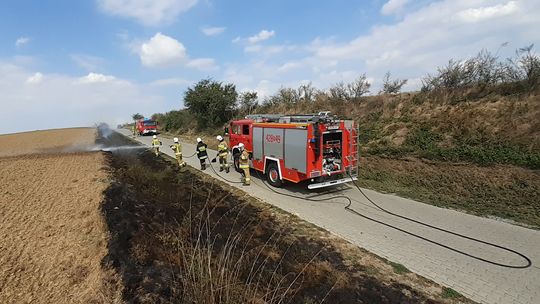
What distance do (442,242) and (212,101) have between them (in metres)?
31.1

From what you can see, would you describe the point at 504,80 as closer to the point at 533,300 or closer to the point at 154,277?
the point at 533,300

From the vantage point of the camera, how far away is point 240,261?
3748mm

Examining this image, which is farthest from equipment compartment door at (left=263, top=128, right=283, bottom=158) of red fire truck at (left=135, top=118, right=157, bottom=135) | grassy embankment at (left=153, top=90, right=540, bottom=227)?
red fire truck at (left=135, top=118, right=157, bottom=135)

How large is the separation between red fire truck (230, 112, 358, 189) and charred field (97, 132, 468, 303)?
1.94 meters

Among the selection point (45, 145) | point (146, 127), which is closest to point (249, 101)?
point (146, 127)

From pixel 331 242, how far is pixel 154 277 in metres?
3.64

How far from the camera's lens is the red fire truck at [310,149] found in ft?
32.8

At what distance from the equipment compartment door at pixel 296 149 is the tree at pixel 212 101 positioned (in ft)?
83.5

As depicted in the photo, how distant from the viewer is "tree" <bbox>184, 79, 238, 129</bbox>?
35188 millimetres

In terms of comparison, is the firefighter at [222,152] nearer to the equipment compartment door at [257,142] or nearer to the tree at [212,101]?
the equipment compartment door at [257,142]

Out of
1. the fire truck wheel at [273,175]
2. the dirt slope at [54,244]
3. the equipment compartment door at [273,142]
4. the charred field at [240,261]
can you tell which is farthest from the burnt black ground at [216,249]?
the equipment compartment door at [273,142]

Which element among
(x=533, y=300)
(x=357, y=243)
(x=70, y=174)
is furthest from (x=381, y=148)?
(x=70, y=174)

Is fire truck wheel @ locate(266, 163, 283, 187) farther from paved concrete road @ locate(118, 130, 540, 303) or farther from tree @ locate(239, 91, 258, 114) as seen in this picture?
tree @ locate(239, 91, 258, 114)

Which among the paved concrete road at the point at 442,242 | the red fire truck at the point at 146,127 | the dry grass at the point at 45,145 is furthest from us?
the red fire truck at the point at 146,127
